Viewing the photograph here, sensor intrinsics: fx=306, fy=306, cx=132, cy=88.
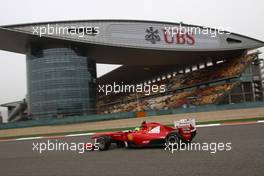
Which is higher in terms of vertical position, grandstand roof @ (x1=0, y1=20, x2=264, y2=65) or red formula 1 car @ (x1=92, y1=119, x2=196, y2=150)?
grandstand roof @ (x1=0, y1=20, x2=264, y2=65)

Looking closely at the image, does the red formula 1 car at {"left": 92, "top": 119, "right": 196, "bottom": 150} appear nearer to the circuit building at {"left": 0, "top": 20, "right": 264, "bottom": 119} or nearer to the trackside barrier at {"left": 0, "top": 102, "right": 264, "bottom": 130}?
the trackside barrier at {"left": 0, "top": 102, "right": 264, "bottom": 130}

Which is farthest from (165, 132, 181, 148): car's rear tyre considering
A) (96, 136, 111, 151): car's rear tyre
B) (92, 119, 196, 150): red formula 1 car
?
(96, 136, 111, 151): car's rear tyre

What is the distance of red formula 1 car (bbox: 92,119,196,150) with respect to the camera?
10.7 metres

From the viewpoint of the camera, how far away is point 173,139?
10609mm

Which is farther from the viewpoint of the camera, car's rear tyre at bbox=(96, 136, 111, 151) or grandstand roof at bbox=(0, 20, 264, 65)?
grandstand roof at bbox=(0, 20, 264, 65)

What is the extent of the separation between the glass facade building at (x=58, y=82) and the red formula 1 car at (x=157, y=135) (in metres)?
40.0

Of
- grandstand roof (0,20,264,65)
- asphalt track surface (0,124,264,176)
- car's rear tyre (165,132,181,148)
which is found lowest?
asphalt track surface (0,124,264,176)

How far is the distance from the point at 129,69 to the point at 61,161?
68.5 metres

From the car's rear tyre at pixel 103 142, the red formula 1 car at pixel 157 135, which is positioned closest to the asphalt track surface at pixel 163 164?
the red formula 1 car at pixel 157 135

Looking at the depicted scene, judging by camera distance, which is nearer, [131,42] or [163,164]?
[163,164]

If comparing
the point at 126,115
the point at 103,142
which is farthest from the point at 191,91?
A: the point at 103,142

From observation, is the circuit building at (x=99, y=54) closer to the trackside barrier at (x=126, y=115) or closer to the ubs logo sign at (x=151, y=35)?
the ubs logo sign at (x=151, y=35)

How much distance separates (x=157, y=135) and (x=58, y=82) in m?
41.8

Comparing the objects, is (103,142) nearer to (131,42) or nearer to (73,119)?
(73,119)
